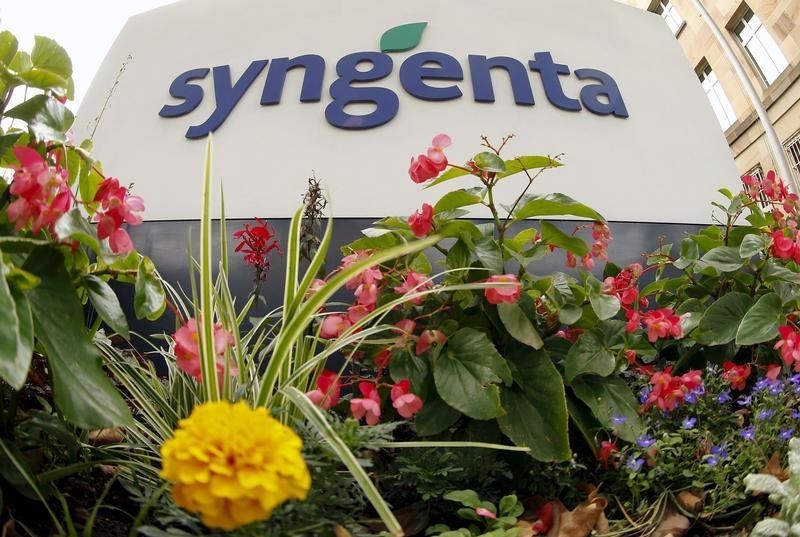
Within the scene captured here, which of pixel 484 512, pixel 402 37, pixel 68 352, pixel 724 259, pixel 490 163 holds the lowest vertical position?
pixel 484 512

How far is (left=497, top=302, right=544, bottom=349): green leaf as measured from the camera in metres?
1.28

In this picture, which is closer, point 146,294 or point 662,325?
point 146,294

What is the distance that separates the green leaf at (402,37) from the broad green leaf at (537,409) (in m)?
2.33

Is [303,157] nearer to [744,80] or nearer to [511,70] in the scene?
[511,70]

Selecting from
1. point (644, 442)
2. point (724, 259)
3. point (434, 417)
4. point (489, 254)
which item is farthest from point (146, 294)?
point (724, 259)

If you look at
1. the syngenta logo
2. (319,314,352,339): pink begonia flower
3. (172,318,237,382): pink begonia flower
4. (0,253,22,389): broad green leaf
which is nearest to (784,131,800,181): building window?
the syngenta logo

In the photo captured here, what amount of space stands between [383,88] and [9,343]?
8.59 feet

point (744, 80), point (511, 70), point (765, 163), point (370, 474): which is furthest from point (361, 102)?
point (765, 163)

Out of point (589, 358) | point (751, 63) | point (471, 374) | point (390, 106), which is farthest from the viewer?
point (751, 63)

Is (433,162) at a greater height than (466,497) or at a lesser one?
greater

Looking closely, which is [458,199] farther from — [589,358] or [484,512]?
[484,512]

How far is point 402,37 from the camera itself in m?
3.25

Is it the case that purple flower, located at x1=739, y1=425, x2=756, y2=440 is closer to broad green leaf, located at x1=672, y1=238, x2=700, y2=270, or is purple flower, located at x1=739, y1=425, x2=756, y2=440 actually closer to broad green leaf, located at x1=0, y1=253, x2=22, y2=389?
broad green leaf, located at x1=672, y1=238, x2=700, y2=270

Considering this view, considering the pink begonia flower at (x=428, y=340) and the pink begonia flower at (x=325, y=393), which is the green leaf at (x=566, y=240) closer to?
the pink begonia flower at (x=428, y=340)
